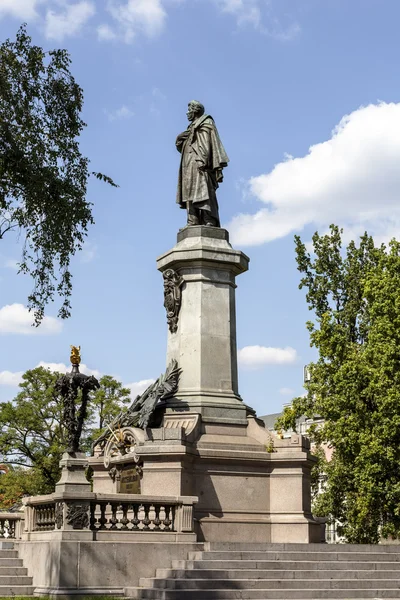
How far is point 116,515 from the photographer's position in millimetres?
19031

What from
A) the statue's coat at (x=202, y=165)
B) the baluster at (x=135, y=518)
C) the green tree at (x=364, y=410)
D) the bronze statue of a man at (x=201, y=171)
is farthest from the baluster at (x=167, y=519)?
the green tree at (x=364, y=410)

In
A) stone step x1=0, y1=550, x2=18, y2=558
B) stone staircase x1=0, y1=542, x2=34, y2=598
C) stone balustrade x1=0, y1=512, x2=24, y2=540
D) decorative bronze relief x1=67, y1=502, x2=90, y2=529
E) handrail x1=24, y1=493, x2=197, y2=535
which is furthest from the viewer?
stone balustrade x1=0, y1=512, x2=24, y2=540

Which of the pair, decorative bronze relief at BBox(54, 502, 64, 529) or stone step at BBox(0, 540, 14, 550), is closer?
→ decorative bronze relief at BBox(54, 502, 64, 529)

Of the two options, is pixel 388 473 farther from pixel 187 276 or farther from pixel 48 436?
pixel 48 436

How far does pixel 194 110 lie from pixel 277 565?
11.8m

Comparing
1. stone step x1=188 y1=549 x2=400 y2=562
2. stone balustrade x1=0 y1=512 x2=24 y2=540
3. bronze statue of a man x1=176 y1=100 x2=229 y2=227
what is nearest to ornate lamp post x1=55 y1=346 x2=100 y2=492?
stone step x1=188 y1=549 x2=400 y2=562

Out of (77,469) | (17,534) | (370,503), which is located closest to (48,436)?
(370,503)

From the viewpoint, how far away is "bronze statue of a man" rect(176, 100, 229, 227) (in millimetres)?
22703

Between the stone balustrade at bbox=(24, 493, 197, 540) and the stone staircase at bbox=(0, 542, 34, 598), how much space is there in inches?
24.9

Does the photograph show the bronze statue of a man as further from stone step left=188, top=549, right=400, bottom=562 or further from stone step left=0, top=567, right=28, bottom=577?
stone step left=0, top=567, right=28, bottom=577

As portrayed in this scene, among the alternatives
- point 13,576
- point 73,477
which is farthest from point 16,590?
point 73,477

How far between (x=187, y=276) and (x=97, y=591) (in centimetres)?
802

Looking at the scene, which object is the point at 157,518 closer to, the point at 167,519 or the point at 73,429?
the point at 167,519

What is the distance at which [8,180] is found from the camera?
59.8 ft
